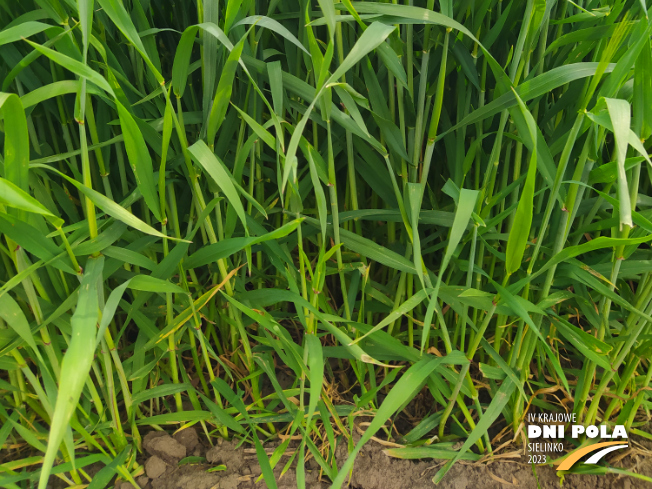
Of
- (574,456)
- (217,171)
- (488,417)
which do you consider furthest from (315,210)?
(574,456)

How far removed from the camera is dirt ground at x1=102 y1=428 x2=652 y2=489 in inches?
26.7

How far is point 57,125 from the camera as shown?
2.23ft

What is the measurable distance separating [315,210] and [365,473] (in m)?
0.42

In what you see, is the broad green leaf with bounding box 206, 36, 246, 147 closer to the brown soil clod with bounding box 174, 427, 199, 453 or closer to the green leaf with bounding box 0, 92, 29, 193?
the green leaf with bounding box 0, 92, 29, 193

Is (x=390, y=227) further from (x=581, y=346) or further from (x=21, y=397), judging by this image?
(x=21, y=397)

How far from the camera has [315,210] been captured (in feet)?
2.30

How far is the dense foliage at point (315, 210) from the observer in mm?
474

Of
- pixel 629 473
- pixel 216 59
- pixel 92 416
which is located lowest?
pixel 629 473

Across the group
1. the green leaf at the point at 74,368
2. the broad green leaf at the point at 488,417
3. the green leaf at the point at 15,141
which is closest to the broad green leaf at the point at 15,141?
the green leaf at the point at 15,141

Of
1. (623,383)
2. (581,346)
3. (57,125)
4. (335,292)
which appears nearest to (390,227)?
(335,292)

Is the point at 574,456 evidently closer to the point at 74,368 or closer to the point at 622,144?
the point at 622,144

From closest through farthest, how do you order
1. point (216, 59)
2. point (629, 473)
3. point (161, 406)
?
point (216, 59)
point (629, 473)
point (161, 406)

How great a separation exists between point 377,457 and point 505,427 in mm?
218

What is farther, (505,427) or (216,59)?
(505,427)
